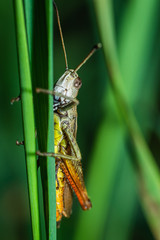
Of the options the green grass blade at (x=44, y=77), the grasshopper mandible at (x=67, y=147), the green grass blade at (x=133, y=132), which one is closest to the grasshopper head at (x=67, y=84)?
the grasshopper mandible at (x=67, y=147)

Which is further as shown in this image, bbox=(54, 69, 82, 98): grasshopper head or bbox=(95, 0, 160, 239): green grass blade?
bbox=(54, 69, 82, 98): grasshopper head

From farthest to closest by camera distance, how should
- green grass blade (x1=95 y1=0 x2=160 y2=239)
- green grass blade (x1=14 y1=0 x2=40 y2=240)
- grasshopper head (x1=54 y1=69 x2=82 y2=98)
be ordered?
grasshopper head (x1=54 y1=69 x2=82 y2=98) → green grass blade (x1=95 y1=0 x2=160 y2=239) → green grass blade (x1=14 y1=0 x2=40 y2=240)

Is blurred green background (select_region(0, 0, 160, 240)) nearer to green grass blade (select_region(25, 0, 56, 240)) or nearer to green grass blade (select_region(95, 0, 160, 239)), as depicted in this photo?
green grass blade (select_region(95, 0, 160, 239))

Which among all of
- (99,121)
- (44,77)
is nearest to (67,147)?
(99,121)

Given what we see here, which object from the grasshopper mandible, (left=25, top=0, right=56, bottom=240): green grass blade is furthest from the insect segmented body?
(left=25, top=0, right=56, bottom=240): green grass blade

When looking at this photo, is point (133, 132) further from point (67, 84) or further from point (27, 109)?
point (27, 109)

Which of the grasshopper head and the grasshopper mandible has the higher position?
the grasshopper head

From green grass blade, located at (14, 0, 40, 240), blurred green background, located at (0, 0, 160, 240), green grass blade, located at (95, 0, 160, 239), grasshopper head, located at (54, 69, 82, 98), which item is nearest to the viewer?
green grass blade, located at (14, 0, 40, 240)
